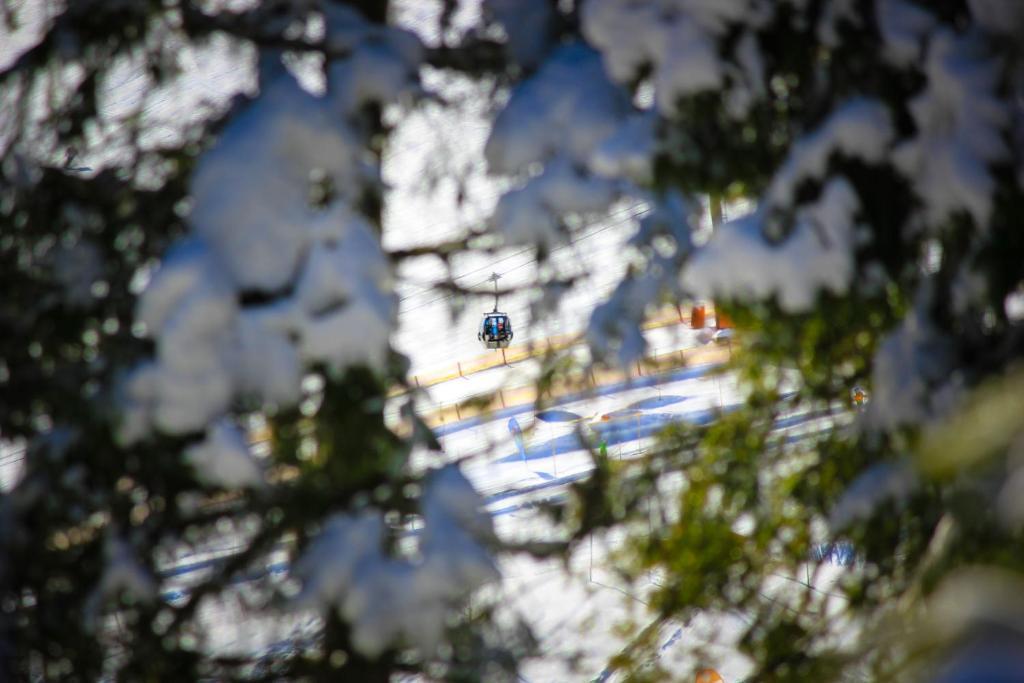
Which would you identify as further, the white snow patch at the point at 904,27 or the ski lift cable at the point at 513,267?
the ski lift cable at the point at 513,267

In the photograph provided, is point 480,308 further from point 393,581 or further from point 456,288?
point 393,581

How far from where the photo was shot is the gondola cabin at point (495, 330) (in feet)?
23.4

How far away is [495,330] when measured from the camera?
→ 289 inches

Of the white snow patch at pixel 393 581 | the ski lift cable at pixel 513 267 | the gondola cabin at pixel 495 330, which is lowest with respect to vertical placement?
the gondola cabin at pixel 495 330

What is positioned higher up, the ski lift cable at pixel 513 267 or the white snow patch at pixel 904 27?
the white snow patch at pixel 904 27

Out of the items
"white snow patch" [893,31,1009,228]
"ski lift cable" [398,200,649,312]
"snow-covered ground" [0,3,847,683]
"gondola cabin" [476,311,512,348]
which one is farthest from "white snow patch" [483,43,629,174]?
"gondola cabin" [476,311,512,348]

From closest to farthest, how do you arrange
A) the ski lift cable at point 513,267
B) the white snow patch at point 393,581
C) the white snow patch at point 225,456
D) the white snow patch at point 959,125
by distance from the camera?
the white snow patch at point 959,125
the white snow patch at point 225,456
the white snow patch at point 393,581
the ski lift cable at point 513,267

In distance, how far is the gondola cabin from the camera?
713 centimetres

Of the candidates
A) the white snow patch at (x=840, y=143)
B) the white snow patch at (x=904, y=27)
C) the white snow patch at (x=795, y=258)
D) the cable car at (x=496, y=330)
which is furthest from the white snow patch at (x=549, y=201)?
the cable car at (x=496, y=330)

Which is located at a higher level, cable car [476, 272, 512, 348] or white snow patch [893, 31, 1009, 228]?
white snow patch [893, 31, 1009, 228]

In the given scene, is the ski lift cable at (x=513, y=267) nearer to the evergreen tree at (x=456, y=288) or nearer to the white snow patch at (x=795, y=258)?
the evergreen tree at (x=456, y=288)

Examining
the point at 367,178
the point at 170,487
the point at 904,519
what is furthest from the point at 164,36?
the point at 904,519

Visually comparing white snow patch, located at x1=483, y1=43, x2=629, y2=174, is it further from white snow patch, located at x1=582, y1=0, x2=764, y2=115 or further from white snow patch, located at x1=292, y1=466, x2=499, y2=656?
white snow patch, located at x1=292, y1=466, x2=499, y2=656

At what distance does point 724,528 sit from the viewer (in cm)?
427
